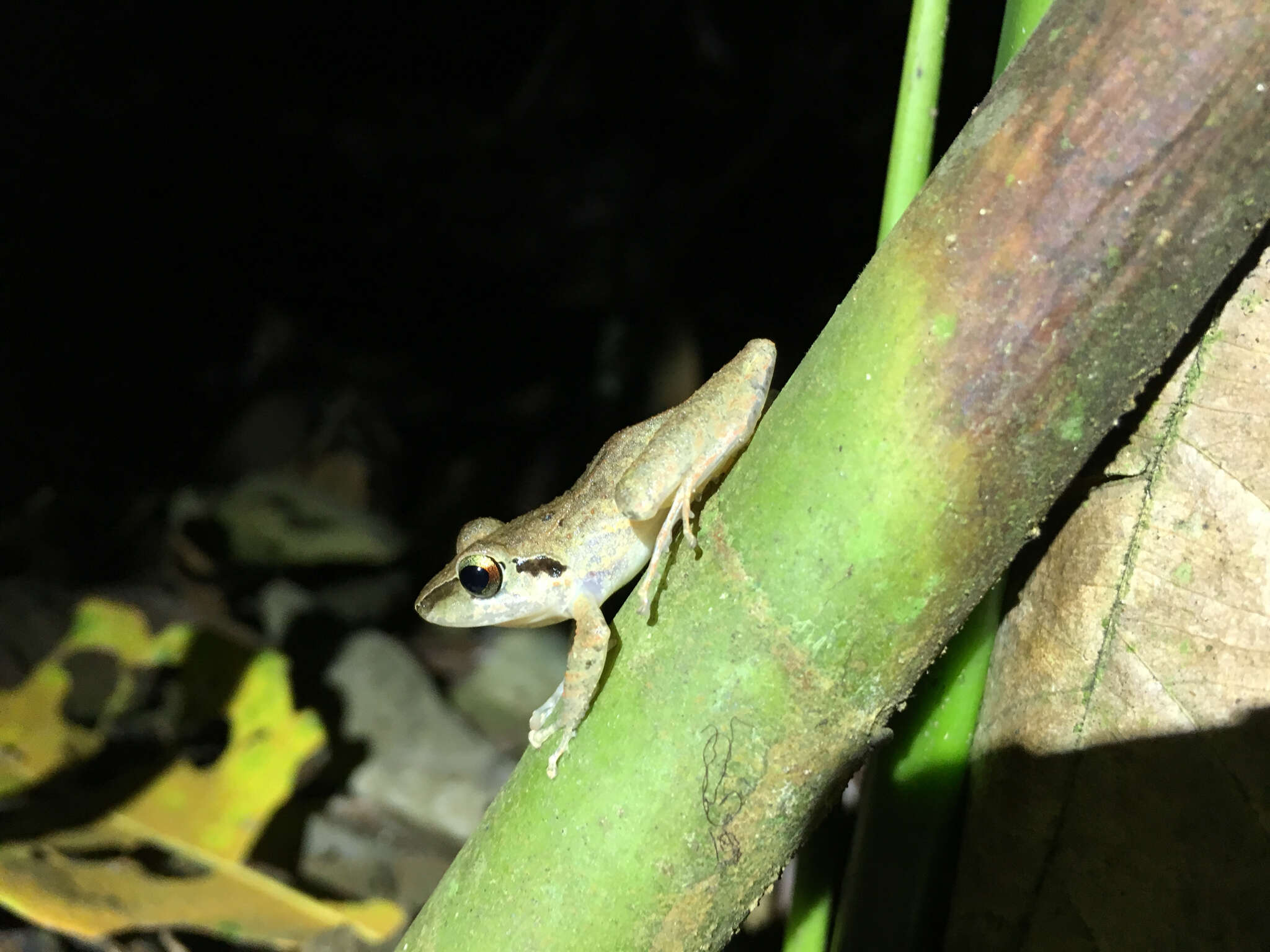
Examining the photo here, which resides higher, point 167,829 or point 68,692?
point 68,692

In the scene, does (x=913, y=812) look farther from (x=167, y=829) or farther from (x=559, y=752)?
(x=167, y=829)

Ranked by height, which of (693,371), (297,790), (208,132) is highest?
(208,132)

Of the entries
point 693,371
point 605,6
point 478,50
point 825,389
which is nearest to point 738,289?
point 693,371

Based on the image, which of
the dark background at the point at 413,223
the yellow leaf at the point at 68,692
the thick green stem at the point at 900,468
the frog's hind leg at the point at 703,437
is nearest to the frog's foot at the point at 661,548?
the thick green stem at the point at 900,468

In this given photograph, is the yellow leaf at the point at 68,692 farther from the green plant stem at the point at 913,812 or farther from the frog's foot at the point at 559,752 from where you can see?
the green plant stem at the point at 913,812

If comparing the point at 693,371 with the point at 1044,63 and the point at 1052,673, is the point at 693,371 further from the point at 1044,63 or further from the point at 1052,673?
the point at 1044,63

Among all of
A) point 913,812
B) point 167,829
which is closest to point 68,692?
point 167,829

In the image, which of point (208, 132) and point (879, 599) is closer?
point (879, 599)
